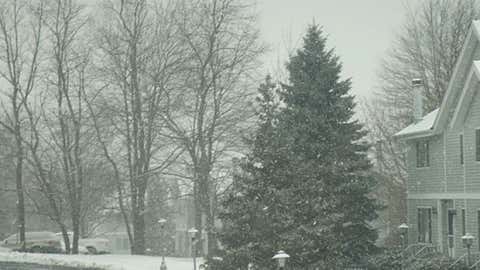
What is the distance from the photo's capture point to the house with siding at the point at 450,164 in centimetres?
2820

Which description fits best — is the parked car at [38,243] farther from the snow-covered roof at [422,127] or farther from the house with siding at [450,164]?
the snow-covered roof at [422,127]

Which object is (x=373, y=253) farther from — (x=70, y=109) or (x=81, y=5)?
(x=81, y=5)

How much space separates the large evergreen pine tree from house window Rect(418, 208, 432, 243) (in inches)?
158

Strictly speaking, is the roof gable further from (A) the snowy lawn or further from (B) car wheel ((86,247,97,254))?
(B) car wheel ((86,247,97,254))

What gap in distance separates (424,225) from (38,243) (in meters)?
24.0

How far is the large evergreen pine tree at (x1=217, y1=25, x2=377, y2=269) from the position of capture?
75.6 feet

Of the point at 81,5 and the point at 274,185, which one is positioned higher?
the point at 81,5

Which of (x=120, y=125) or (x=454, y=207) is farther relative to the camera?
(x=120, y=125)

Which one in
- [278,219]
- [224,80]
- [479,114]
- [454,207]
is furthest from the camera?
[224,80]

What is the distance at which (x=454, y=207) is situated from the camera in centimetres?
3011

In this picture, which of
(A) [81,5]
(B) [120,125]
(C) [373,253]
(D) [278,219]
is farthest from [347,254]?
(A) [81,5]

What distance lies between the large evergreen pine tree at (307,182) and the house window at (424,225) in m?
4.00

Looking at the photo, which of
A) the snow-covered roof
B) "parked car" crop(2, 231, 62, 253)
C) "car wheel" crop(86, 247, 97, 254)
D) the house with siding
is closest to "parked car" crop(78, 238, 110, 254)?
"car wheel" crop(86, 247, 97, 254)

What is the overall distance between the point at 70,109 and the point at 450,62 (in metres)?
24.1
